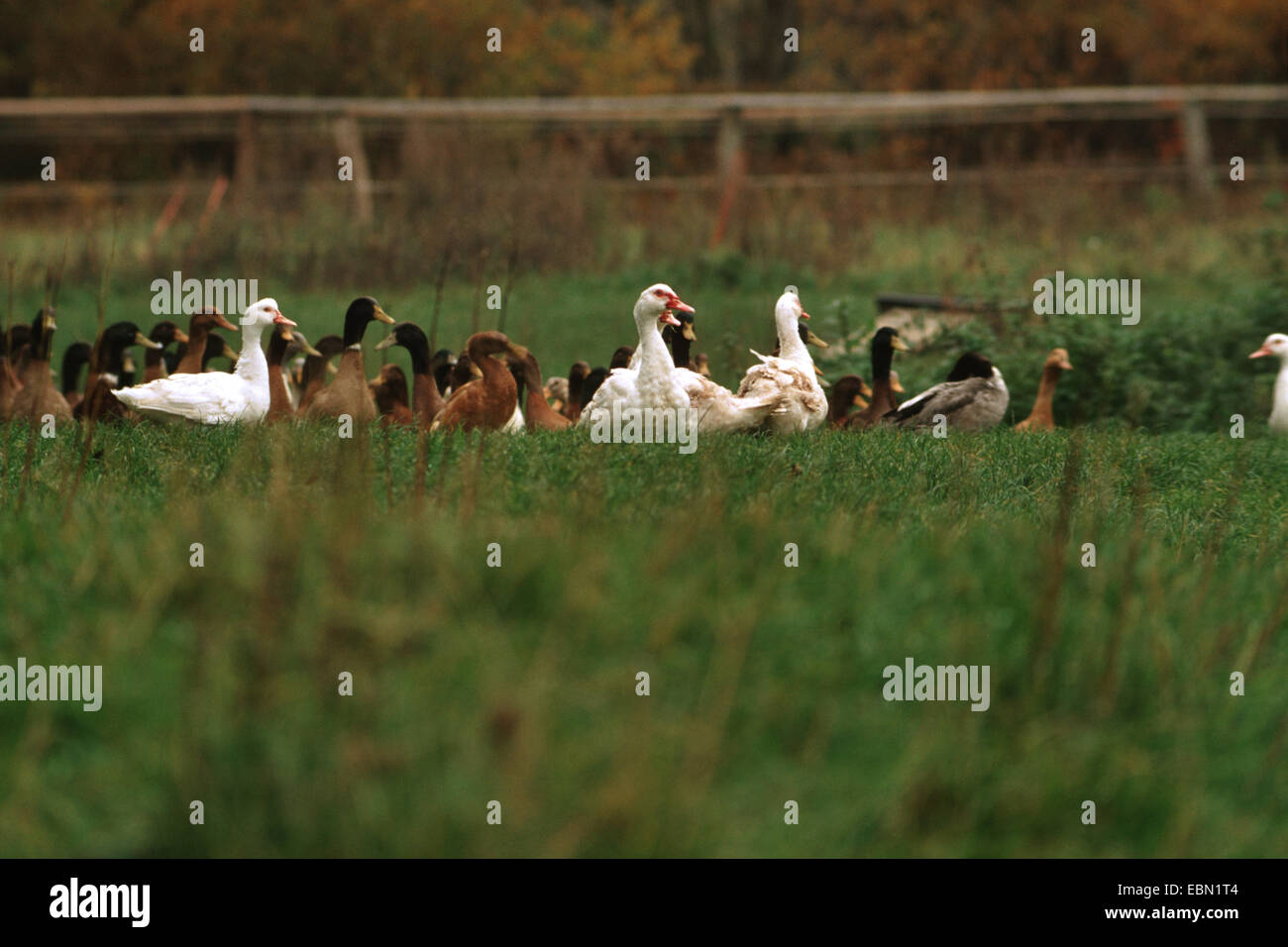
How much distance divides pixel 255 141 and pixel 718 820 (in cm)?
1932

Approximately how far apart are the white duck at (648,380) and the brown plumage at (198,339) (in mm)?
3171

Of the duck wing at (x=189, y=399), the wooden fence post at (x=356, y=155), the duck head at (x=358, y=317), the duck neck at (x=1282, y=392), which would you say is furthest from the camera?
the wooden fence post at (x=356, y=155)

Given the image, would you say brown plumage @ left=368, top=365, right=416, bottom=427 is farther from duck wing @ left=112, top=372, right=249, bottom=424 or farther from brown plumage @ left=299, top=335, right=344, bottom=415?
duck wing @ left=112, top=372, right=249, bottom=424

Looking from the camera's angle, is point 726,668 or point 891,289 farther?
point 891,289

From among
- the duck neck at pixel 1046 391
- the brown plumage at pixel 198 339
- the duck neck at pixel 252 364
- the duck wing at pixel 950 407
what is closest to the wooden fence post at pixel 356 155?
the brown plumage at pixel 198 339

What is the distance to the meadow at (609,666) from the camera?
401 centimetres

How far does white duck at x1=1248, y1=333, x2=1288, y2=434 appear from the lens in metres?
11.3

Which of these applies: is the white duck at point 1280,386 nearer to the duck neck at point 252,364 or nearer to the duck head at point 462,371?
the duck head at point 462,371

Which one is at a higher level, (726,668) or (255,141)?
(255,141)

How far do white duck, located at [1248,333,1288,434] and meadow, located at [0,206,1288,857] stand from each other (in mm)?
4317

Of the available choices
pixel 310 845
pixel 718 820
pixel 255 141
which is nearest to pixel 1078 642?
pixel 718 820
